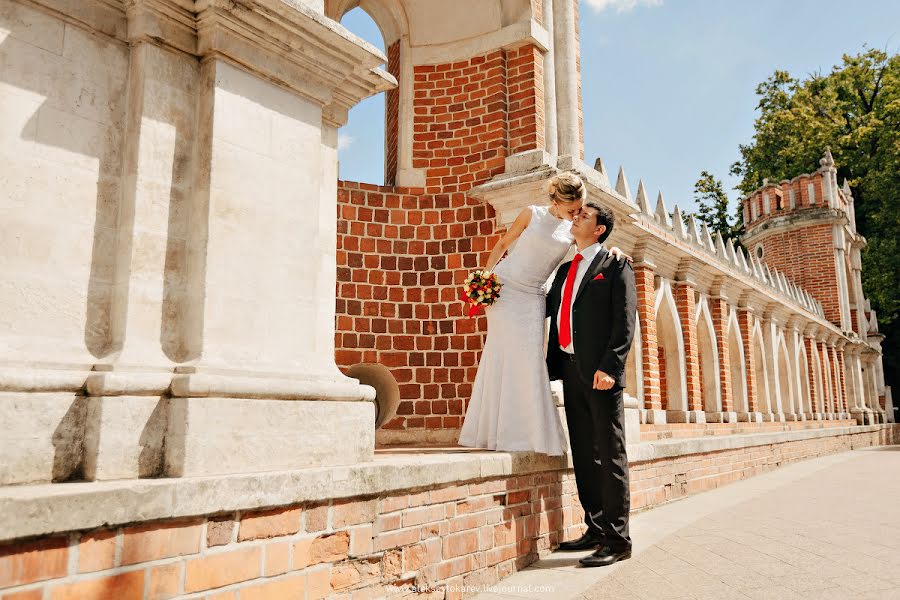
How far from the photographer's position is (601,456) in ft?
14.1

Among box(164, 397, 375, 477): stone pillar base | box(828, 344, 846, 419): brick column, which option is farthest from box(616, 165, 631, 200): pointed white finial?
box(828, 344, 846, 419): brick column

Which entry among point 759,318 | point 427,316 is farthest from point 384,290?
point 759,318

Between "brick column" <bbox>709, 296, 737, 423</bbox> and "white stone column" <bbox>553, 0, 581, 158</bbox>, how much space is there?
7570 mm

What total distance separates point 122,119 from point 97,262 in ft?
2.18

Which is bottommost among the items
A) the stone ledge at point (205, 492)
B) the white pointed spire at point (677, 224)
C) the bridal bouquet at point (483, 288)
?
the stone ledge at point (205, 492)

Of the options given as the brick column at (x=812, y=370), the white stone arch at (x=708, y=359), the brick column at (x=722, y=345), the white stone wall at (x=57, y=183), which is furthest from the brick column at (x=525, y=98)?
the brick column at (x=812, y=370)

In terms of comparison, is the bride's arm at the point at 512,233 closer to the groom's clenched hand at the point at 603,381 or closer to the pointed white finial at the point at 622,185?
the groom's clenched hand at the point at 603,381

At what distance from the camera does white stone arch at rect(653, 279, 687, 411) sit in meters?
11.6

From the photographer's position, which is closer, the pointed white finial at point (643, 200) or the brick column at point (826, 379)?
the pointed white finial at point (643, 200)

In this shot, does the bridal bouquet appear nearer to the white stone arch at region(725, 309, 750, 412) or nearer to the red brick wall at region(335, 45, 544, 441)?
the red brick wall at region(335, 45, 544, 441)

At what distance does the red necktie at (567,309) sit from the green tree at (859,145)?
2681cm

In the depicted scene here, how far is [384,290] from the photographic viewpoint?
7027 mm

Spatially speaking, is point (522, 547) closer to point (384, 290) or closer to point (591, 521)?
point (591, 521)

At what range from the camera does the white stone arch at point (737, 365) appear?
14.8 m
